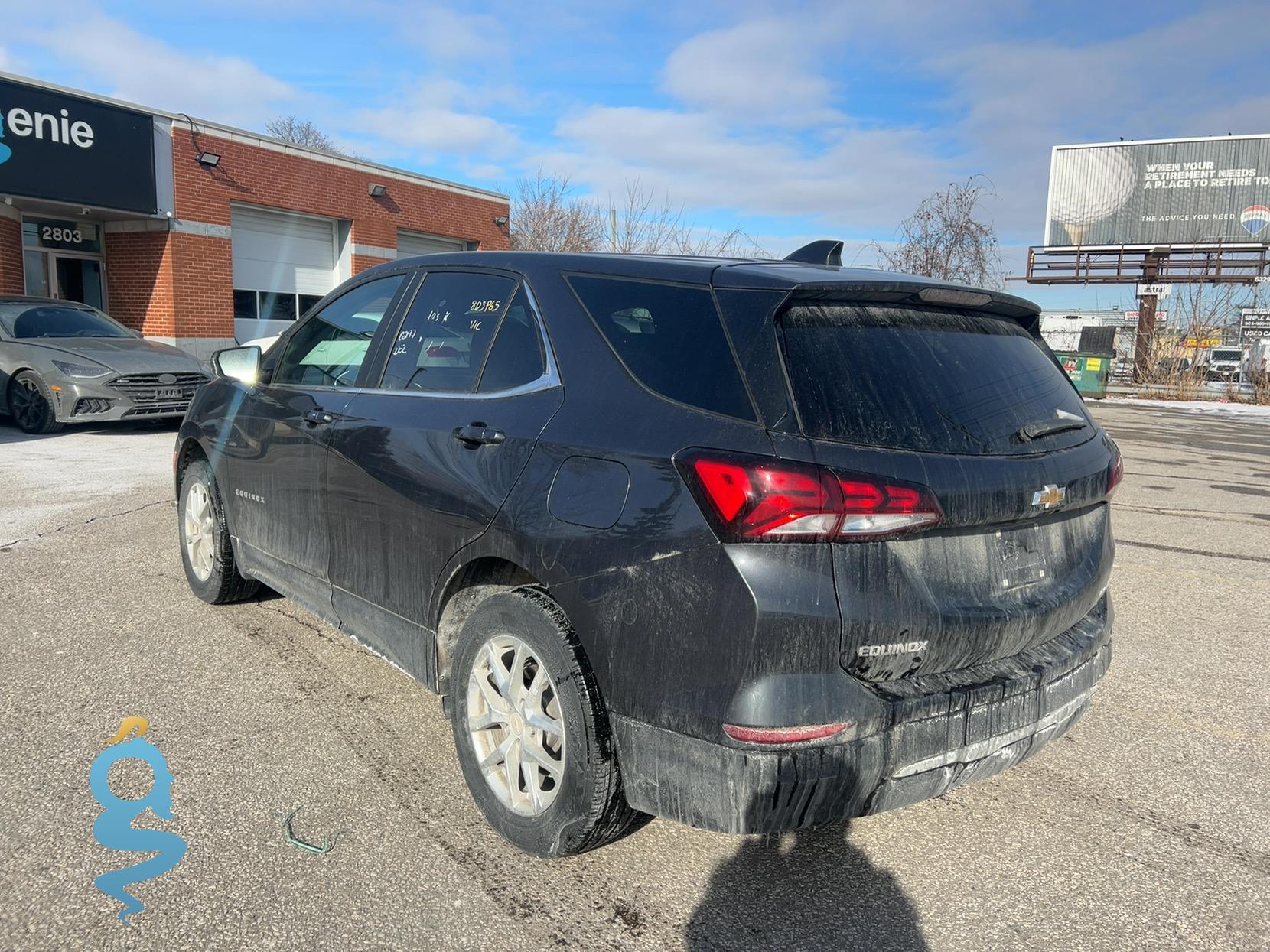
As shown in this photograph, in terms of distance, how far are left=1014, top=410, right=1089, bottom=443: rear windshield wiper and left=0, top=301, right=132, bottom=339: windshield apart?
1247 cm

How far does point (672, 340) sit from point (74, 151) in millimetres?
17030

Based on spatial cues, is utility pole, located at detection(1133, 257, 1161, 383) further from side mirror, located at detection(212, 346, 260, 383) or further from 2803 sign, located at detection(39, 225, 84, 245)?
side mirror, located at detection(212, 346, 260, 383)

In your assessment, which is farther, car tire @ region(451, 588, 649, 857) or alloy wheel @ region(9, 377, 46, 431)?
alloy wheel @ region(9, 377, 46, 431)

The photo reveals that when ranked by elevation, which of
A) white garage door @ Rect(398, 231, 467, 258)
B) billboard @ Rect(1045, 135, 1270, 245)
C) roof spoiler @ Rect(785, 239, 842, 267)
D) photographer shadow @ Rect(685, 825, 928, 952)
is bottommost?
photographer shadow @ Rect(685, 825, 928, 952)

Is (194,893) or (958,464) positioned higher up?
(958,464)

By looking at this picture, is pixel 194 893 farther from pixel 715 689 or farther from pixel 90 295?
pixel 90 295

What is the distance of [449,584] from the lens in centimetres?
311

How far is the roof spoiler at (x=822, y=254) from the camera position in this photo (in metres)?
3.45

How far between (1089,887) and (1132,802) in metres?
0.64

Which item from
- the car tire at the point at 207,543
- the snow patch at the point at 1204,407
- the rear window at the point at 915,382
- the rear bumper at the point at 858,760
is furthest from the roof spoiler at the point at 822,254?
the snow patch at the point at 1204,407

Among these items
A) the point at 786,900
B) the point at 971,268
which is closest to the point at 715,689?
the point at 786,900
